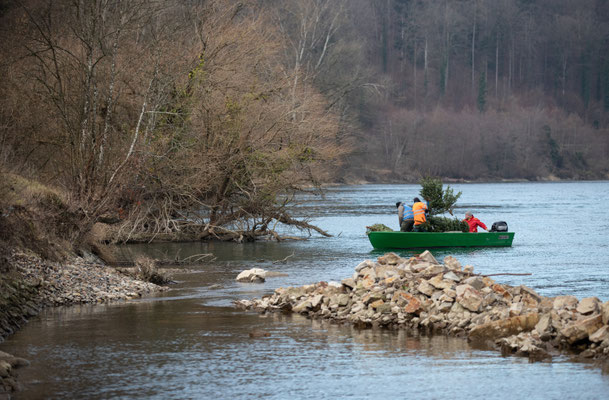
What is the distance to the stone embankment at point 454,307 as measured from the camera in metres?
13.3

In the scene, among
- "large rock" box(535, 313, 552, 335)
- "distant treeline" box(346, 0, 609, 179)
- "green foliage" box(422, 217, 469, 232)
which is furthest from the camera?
"distant treeline" box(346, 0, 609, 179)

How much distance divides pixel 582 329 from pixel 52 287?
1033cm

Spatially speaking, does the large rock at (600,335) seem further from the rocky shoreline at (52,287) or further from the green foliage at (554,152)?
the green foliage at (554,152)

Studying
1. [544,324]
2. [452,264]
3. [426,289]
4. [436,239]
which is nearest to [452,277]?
[426,289]

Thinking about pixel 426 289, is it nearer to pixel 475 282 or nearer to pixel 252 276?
pixel 475 282

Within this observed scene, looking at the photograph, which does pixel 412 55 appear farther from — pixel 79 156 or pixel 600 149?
pixel 79 156

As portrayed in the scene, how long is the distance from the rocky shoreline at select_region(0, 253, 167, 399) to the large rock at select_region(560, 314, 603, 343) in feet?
29.6

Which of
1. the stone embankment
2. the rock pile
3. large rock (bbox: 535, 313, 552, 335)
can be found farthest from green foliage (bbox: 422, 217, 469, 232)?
the rock pile

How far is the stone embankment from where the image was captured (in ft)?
43.6

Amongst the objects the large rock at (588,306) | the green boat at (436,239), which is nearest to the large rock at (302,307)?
the large rock at (588,306)

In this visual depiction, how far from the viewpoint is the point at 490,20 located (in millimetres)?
125000

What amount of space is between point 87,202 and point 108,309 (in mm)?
5628

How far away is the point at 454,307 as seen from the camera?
1513 centimetres

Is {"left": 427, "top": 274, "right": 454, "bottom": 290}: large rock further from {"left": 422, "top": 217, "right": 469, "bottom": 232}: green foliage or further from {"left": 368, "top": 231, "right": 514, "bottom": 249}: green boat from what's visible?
{"left": 422, "top": 217, "right": 469, "bottom": 232}: green foliage
